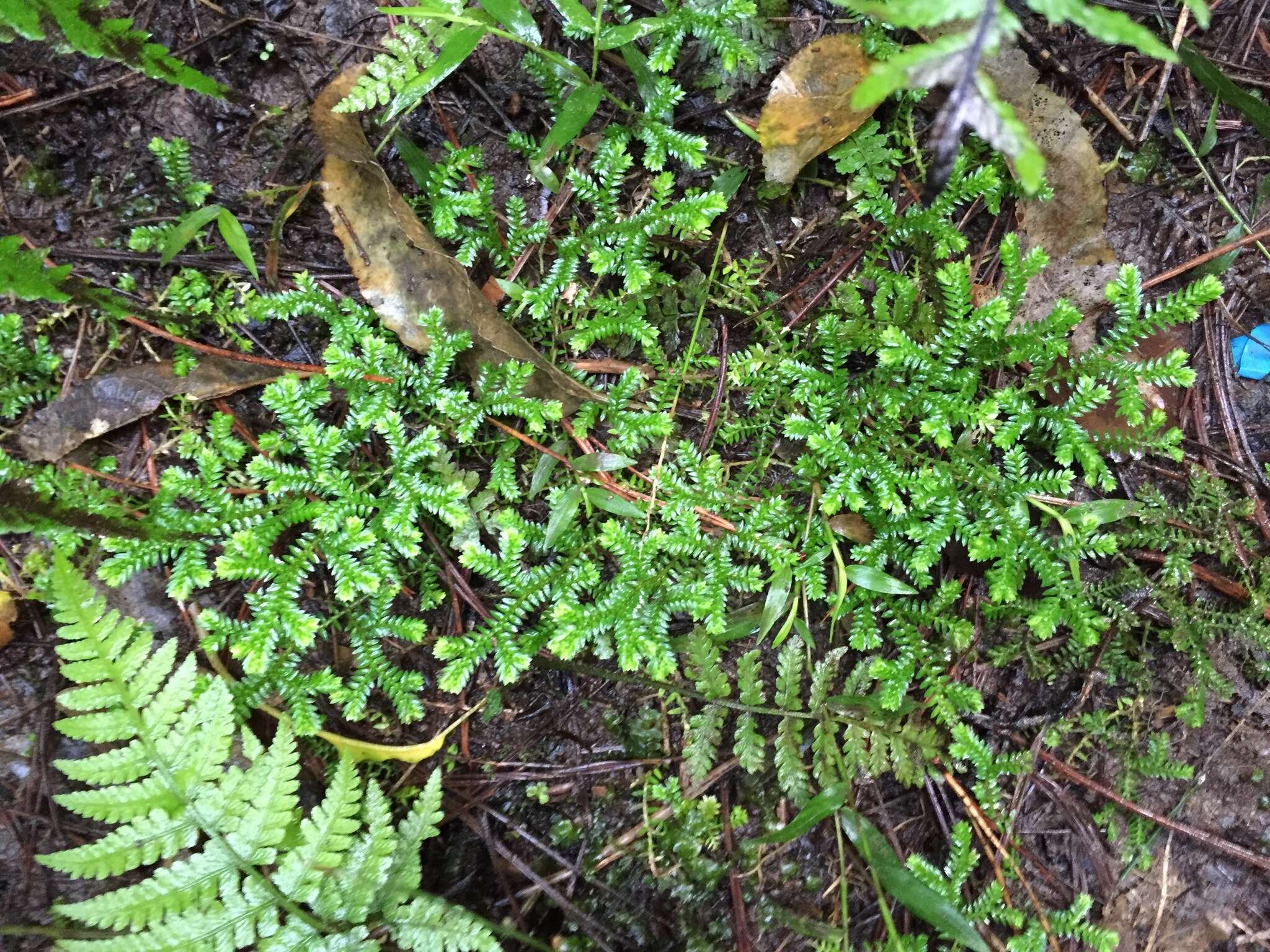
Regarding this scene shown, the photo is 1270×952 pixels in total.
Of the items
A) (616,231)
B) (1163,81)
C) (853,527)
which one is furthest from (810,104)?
(853,527)

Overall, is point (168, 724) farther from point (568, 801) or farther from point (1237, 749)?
point (1237, 749)

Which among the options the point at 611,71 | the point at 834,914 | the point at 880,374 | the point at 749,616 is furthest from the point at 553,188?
the point at 834,914

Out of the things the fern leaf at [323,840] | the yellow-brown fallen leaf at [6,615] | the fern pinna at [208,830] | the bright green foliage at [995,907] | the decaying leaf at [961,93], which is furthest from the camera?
the bright green foliage at [995,907]

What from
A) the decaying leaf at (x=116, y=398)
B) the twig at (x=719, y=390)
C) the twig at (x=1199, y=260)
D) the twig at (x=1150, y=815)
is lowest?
the twig at (x=1150, y=815)

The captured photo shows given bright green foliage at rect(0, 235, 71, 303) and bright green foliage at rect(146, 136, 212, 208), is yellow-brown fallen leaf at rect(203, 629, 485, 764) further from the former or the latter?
bright green foliage at rect(146, 136, 212, 208)

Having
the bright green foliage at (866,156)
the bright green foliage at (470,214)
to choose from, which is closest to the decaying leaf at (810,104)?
the bright green foliage at (866,156)

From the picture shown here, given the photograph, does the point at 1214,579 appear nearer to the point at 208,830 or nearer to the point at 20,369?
the point at 208,830

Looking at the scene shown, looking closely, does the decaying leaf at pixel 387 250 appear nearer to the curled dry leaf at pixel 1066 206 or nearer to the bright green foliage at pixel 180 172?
the bright green foliage at pixel 180 172
